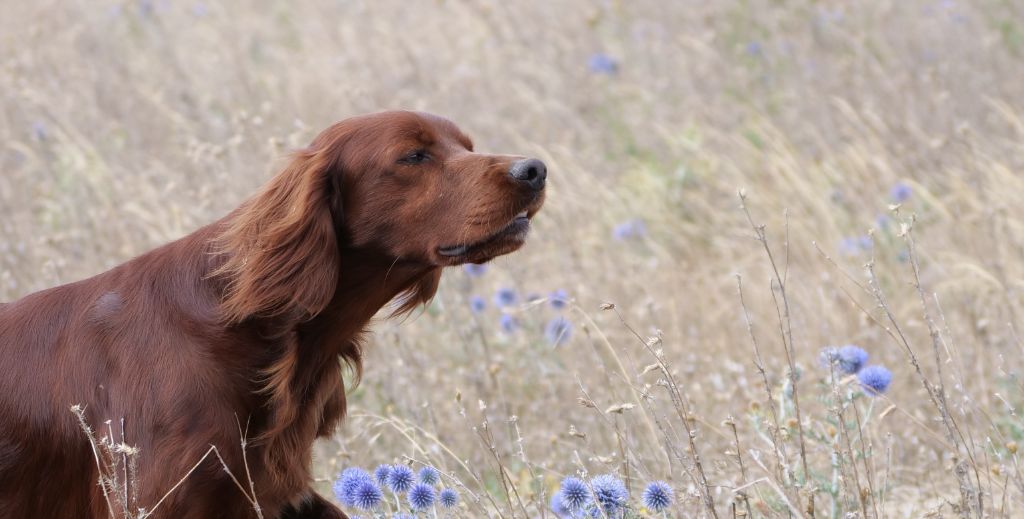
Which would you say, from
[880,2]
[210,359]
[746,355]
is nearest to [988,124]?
[880,2]

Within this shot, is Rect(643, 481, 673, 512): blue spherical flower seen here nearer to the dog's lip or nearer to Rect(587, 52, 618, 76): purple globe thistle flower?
the dog's lip

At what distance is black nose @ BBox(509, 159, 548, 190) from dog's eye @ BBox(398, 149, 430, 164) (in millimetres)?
216

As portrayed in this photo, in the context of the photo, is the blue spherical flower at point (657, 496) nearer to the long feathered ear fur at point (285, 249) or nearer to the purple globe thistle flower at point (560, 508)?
the purple globe thistle flower at point (560, 508)

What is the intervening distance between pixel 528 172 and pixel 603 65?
13.9 feet

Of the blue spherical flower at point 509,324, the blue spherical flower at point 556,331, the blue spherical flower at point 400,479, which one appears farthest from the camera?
the blue spherical flower at point 509,324

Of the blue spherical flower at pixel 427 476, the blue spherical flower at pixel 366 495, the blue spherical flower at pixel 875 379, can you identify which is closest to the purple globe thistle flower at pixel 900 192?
the blue spherical flower at pixel 875 379

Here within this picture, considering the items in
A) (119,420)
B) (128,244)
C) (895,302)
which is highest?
(119,420)

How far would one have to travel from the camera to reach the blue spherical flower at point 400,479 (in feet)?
8.45

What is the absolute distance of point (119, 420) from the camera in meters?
2.43

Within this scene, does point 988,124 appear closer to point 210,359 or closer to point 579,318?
point 579,318

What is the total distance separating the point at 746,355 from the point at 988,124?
2219 mm

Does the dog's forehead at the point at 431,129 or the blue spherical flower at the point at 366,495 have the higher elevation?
the dog's forehead at the point at 431,129

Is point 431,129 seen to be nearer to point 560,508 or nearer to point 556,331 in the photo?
point 560,508

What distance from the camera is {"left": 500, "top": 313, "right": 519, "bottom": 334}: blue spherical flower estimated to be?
170 inches
